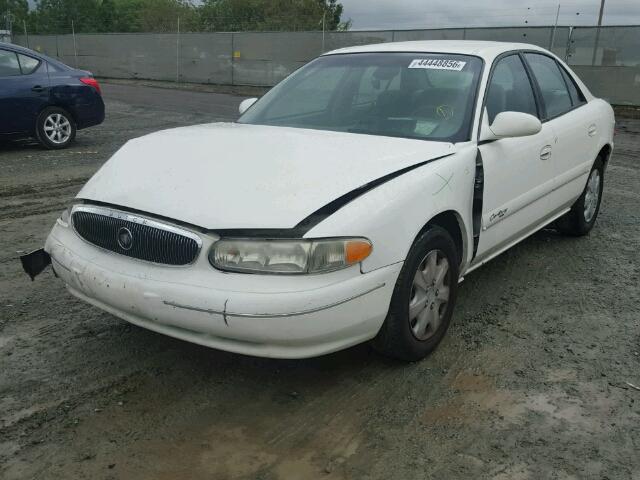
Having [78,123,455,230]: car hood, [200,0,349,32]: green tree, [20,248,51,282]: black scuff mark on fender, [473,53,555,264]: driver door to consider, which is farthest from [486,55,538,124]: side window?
[200,0,349,32]: green tree

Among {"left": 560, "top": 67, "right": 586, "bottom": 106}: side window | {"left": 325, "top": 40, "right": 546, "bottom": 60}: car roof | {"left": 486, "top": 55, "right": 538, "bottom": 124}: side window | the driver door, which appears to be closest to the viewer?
the driver door

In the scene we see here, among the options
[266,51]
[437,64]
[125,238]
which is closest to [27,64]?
[437,64]

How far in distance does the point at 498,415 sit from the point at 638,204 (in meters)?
4.99

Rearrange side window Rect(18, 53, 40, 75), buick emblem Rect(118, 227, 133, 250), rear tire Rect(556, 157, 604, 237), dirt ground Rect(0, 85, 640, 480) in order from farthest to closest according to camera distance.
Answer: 1. side window Rect(18, 53, 40, 75)
2. rear tire Rect(556, 157, 604, 237)
3. buick emblem Rect(118, 227, 133, 250)
4. dirt ground Rect(0, 85, 640, 480)

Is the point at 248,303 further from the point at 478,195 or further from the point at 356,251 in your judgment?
the point at 478,195

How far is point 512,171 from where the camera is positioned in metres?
4.11

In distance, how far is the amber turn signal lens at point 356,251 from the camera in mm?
2844

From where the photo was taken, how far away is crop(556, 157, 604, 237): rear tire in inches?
222

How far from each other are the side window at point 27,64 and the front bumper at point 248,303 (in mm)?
7449

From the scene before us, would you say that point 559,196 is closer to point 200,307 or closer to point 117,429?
point 200,307

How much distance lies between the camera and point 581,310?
427 cm

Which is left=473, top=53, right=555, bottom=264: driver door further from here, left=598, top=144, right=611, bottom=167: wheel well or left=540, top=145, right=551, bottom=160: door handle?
left=598, top=144, right=611, bottom=167: wheel well

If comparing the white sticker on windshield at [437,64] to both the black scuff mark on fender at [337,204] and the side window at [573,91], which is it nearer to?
the black scuff mark on fender at [337,204]

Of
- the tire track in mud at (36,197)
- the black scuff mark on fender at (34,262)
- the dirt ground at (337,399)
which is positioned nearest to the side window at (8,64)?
the tire track in mud at (36,197)
